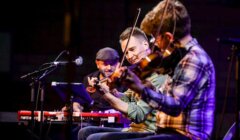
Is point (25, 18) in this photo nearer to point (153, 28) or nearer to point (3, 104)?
point (3, 104)

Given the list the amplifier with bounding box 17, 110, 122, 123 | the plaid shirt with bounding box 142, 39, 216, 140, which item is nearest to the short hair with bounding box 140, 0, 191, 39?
the plaid shirt with bounding box 142, 39, 216, 140

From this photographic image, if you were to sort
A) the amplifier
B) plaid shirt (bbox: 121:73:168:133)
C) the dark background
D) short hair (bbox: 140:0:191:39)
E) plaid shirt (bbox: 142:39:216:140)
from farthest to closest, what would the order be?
the dark background → the amplifier → plaid shirt (bbox: 121:73:168:133) → short hair (bbox: 140:0:191:39) → plaid shirt (bbox: 142:39:216:140)

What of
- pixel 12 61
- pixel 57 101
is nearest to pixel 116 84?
pixel 57 101

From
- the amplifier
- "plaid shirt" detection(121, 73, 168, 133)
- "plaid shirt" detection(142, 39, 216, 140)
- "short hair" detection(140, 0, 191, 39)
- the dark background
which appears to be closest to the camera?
"plaid shirt" detection(142, 39, 216, 140)

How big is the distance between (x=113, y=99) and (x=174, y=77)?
0.92 meters

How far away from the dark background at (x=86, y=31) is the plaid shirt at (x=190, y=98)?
4.92m

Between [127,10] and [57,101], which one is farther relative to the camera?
[127,10]

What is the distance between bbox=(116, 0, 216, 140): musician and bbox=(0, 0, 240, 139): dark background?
4.84 meters

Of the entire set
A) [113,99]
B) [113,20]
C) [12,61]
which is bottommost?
[113,99]

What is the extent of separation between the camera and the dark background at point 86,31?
304 inches

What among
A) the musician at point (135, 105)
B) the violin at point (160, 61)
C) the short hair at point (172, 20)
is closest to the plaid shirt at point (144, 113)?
the musician at point (135, 105)

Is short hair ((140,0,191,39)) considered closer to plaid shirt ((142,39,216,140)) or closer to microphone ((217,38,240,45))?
plaid shirt ((142,39,216,140))

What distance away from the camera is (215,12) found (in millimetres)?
7980

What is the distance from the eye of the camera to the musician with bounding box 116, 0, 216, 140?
2709 mm
